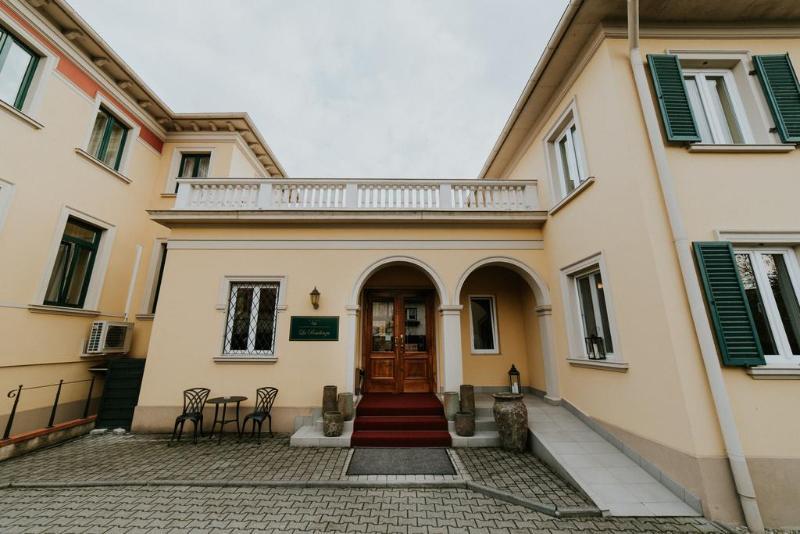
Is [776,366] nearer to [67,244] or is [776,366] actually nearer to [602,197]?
[602,197]

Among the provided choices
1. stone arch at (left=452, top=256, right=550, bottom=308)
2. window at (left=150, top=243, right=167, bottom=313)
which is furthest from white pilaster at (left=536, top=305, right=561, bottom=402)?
window at (left=150, top=243, right=167, bottom=313)

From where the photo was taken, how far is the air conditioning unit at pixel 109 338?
695 centimetres

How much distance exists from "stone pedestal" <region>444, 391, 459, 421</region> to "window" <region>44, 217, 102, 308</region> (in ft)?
28.0

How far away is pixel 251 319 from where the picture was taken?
6.78 metres

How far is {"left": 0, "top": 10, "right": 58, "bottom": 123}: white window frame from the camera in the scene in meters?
5.95

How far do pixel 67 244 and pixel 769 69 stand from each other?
13.6 meters

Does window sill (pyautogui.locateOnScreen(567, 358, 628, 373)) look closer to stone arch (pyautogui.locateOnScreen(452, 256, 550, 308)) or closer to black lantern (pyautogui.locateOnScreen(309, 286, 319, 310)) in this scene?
stone arch (pyautogui.locateOnScreen(452, 256, 550, 308))

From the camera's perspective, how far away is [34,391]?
603cm

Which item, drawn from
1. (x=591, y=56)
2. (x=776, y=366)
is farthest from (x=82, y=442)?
(x=591, y=56)

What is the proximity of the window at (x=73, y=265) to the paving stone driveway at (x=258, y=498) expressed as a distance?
3187 millimetres

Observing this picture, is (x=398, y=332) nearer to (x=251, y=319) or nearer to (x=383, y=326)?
(x=383, y=326)

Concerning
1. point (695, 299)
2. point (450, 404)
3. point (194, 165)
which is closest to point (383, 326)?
point (450, 404)

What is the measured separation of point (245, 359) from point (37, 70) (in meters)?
7.41

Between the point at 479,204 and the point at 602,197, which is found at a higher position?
the point at 479,204
